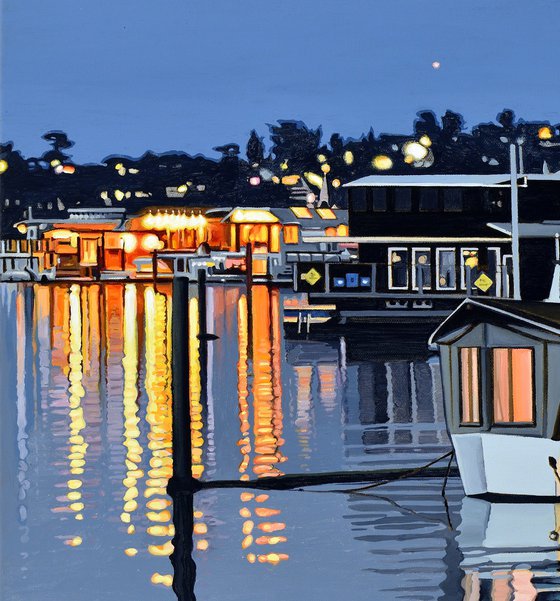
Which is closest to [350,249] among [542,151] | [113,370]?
[542,151]

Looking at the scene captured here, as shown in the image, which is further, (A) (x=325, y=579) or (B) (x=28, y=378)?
(B) (x=28, y=378)

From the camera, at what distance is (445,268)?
131ft

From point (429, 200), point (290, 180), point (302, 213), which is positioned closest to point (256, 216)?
point (302, 213)

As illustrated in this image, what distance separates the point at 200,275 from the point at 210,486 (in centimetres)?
1908

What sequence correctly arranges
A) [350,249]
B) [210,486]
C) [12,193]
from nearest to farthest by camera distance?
[210,486]
[350,249]
[12,193]

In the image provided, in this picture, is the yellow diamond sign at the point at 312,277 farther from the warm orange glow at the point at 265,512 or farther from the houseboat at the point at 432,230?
the warm orange glow at the point at 265,512

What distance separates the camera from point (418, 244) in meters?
39.9

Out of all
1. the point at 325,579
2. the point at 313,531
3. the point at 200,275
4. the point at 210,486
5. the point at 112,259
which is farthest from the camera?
the point at 112,259

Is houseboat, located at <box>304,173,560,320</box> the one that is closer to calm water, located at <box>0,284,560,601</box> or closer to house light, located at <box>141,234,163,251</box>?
calm water, located at <box>0,284,560,601</box>

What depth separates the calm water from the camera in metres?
10.1

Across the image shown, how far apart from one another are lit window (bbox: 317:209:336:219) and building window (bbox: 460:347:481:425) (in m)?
62.1

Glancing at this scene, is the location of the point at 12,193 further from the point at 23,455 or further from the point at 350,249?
the point at 23,455

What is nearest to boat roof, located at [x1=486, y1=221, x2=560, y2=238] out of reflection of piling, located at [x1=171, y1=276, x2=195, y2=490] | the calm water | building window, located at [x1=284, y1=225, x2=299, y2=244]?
the calm water

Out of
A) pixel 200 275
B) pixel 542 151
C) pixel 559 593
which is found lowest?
pixel 559 593
